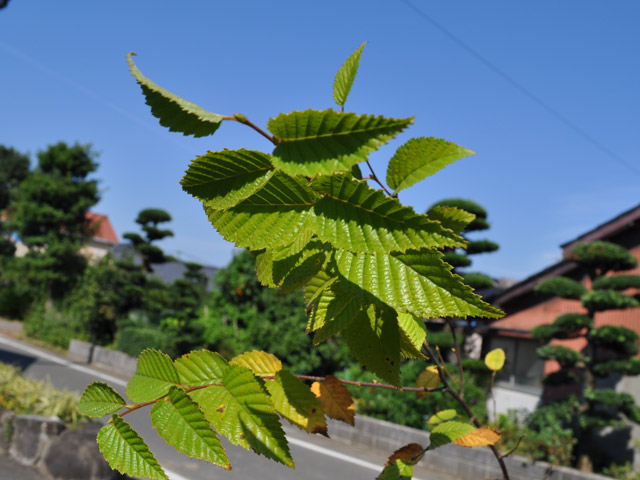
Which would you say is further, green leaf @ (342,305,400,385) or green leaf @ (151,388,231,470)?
green leaf @ (342,305,400,385)

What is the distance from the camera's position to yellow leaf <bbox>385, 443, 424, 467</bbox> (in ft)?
3.01

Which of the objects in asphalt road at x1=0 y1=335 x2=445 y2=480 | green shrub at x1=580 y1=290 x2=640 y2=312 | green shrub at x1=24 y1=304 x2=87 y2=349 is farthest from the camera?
green shrub at x1=24 y1=304 x2=87 y2=349

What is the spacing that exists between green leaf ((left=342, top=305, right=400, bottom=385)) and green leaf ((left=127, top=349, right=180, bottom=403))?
24 centimetres

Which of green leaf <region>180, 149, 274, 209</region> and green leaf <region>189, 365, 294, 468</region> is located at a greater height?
green leaf <region>180, 149, 274, 209</region>

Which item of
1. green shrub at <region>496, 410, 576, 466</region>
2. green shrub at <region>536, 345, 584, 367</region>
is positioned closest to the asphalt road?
green shrub at <region>496, 410, 576, 466</region>

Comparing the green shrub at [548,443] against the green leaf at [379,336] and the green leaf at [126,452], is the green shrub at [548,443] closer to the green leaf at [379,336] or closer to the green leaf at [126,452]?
the green leaf at [379,336]

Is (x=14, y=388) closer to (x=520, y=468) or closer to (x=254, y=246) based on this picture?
(x=520, y=468)

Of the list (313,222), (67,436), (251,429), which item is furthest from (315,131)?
(67,436)

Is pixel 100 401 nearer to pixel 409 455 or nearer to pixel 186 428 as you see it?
pixel 186 428

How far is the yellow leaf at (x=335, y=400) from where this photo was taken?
2.70ft

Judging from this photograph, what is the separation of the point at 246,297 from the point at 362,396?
4.16 meters

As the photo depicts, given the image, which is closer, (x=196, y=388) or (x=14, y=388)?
(x=196, y=388)

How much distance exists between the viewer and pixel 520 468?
328 inches

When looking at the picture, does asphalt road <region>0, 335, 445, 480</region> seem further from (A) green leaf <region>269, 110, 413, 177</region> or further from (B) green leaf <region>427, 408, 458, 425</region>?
Answer: (A) green leaf <region>269, 110, 413, 177</region>
